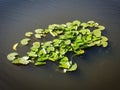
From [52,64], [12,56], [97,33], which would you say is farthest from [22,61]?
[97,33]

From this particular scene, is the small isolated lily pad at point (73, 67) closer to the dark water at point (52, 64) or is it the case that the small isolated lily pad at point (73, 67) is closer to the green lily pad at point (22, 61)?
the dark water at point (52, 64)

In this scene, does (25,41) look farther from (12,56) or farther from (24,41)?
(12,56)

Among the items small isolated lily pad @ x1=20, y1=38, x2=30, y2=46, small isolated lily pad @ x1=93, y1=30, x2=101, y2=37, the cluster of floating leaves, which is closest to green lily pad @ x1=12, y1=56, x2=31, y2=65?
the cluster of floating leaves

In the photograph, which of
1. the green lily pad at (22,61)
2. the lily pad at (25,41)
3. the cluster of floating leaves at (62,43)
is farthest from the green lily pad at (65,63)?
the lily pad at (25,41)
